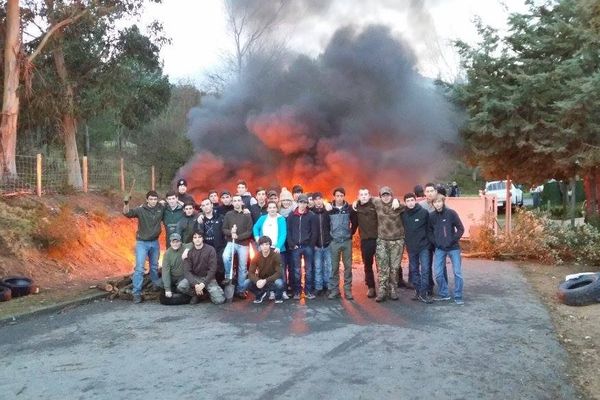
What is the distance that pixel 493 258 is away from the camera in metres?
13.4

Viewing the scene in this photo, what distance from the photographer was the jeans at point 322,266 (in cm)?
888

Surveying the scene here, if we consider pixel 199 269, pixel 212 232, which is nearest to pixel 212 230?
pixel 212 232

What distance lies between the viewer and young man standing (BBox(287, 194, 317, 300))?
28.9ft

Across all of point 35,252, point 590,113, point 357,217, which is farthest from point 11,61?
point 590,113

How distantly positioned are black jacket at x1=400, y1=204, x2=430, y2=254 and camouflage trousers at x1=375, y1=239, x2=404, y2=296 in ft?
0.62

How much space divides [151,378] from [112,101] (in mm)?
13817

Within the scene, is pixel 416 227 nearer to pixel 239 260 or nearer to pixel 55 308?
pixel 239 260

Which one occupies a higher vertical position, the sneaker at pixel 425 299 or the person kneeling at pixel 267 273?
the person kneeling at pixel 267 273

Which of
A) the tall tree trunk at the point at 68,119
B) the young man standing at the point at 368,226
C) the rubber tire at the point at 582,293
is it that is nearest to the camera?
the rubber tire at the point at 582,293

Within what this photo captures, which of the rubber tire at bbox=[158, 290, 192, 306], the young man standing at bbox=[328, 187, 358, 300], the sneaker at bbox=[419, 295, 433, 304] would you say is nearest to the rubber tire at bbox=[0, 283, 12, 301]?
the rubber tire at bbox=[158, 290, 192, 306]

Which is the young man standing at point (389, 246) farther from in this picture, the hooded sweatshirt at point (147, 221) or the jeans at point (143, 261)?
the hooded sweatshirt at point (147, 221)

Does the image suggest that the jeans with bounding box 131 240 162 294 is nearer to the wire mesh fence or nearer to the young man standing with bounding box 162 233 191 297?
the young man standing with bounding box 162 233 191 297

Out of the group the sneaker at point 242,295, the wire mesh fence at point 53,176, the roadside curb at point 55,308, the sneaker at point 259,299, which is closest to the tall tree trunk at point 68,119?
the wire mesh fence at point 53,176

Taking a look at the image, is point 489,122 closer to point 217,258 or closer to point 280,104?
point 280,104
